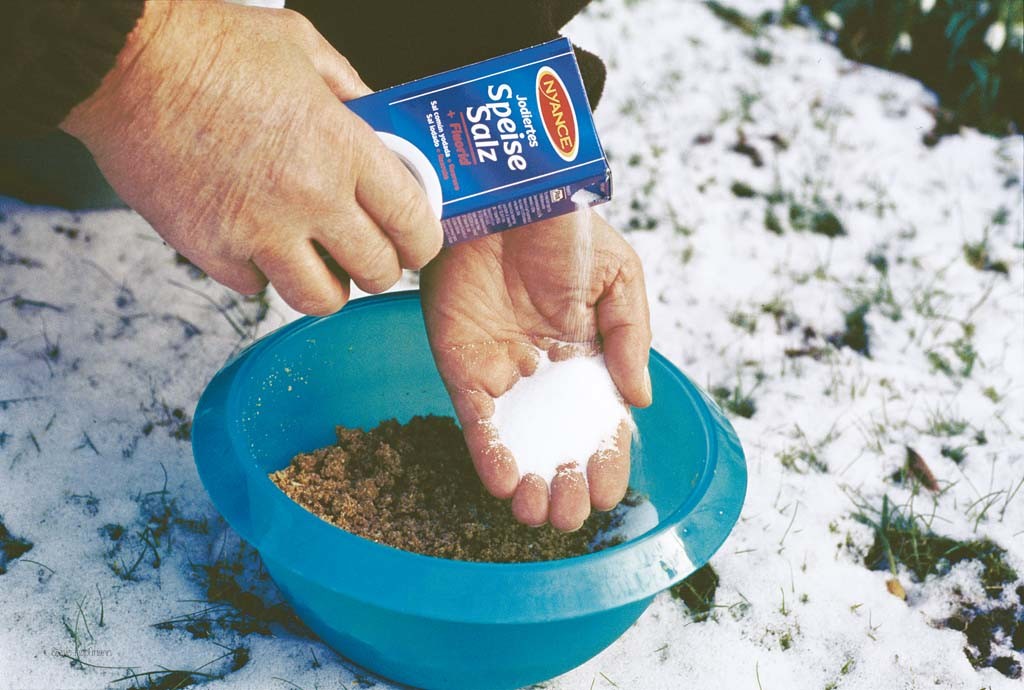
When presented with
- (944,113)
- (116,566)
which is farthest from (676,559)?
(944,113)

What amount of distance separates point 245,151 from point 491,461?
0.51 meters

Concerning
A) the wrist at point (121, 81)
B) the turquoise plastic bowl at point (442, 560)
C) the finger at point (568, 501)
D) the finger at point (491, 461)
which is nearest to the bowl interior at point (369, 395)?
the turquoise plastic bowl at point (442, 560)

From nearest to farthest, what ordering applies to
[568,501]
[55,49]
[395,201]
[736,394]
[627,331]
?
[55,49]
[395,201]
[568,501]
[627,331]
[736,394]

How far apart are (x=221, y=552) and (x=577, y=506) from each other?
515mm

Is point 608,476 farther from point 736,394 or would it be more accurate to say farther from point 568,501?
point 736,394

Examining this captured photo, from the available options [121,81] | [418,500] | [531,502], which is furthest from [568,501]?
[121,81]

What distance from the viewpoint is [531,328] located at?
1.38 meters

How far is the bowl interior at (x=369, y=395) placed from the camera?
3.96ft

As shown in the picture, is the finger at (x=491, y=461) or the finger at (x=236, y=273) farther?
the finger at (x=491, y=461)

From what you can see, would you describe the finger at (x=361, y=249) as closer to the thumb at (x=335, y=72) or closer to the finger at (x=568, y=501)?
the thumb at (x=335, y=72)

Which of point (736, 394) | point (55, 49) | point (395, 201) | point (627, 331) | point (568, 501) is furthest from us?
point (736, 394)

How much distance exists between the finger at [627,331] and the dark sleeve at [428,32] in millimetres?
353

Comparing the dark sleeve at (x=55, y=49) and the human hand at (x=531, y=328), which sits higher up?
the dark sleeve at (x=55, y=49)

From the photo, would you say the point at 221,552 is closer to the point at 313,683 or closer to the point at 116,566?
the point at 116,566
